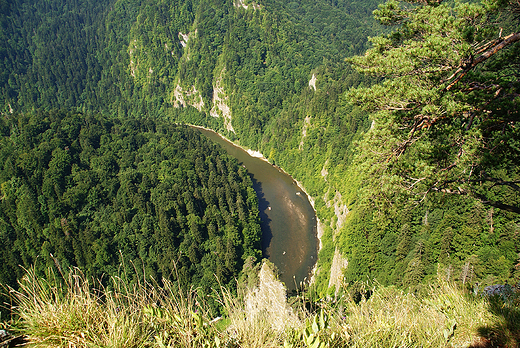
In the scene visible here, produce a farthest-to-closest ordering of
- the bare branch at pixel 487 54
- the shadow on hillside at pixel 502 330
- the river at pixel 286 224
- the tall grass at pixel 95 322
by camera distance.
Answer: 1. the river at pixel 286 224
2. the bare branch at pixel 487 54
3. the shadow on hillside at pixel 502 330
4. the tall grass at pixel 95 322

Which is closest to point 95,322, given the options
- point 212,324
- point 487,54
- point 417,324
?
point 212,324

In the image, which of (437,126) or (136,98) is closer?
(437,126)

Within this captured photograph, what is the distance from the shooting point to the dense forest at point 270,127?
9391 millimetres

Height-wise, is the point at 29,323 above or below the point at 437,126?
below

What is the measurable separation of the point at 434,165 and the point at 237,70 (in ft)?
404

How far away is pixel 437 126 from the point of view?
956cm

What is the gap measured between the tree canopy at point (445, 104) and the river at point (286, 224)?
1349 inches

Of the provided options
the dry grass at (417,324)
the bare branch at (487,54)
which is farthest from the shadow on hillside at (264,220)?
the bare branch at (487,54)

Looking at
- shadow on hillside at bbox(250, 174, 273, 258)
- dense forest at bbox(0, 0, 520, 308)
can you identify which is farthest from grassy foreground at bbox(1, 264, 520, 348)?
shadow on hillside at bbox(250, 174, 273, 258)

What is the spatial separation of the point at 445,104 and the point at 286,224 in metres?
53.6

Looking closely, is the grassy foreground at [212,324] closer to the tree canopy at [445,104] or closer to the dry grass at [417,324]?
the dry grass at [417,324]

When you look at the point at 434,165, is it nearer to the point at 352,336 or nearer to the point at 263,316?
the point at 352,336

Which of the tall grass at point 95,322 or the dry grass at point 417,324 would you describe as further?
the dry grass at point 417,324

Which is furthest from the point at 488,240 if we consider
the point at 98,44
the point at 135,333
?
the point at 98,44
